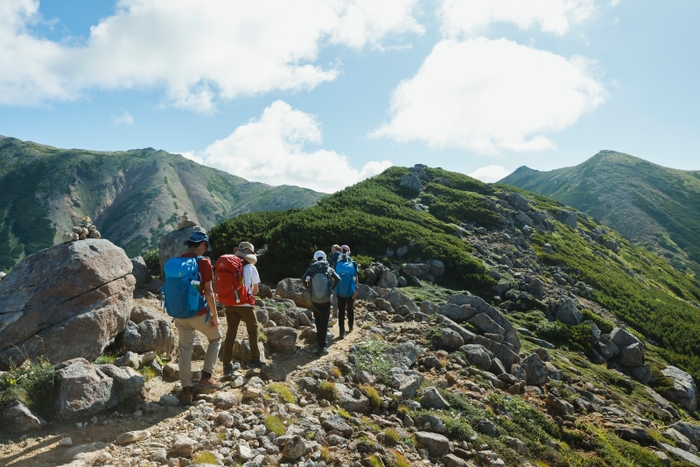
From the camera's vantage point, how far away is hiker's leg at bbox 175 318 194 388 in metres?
6.81

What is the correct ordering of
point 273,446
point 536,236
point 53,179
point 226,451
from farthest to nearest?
point 53,179, point 536,236, point 273,446, point 226,451

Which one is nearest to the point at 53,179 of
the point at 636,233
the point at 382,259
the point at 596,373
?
the point at 382,259

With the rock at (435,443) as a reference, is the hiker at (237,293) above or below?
above

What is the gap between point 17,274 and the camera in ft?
26.2

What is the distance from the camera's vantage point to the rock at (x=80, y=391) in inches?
224

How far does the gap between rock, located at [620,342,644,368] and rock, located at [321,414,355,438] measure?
16.1m

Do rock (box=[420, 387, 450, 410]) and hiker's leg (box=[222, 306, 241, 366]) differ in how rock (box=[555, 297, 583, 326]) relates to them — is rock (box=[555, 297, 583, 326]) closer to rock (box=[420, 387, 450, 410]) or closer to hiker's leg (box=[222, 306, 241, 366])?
rock (box=[420, 387, 450, 410])

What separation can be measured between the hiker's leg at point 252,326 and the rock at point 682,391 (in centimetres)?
1665

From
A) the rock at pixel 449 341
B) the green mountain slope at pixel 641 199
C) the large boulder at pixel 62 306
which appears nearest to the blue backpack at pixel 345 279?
the rock at pixel 449 341

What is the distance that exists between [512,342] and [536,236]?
2228cm

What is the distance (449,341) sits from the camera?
12344 millimetres

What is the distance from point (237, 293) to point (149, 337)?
225cm

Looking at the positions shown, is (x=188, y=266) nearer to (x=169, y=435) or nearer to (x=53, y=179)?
(x=169, y=435)

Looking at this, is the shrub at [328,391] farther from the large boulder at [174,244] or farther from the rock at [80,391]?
the large boulder at [174,244]
